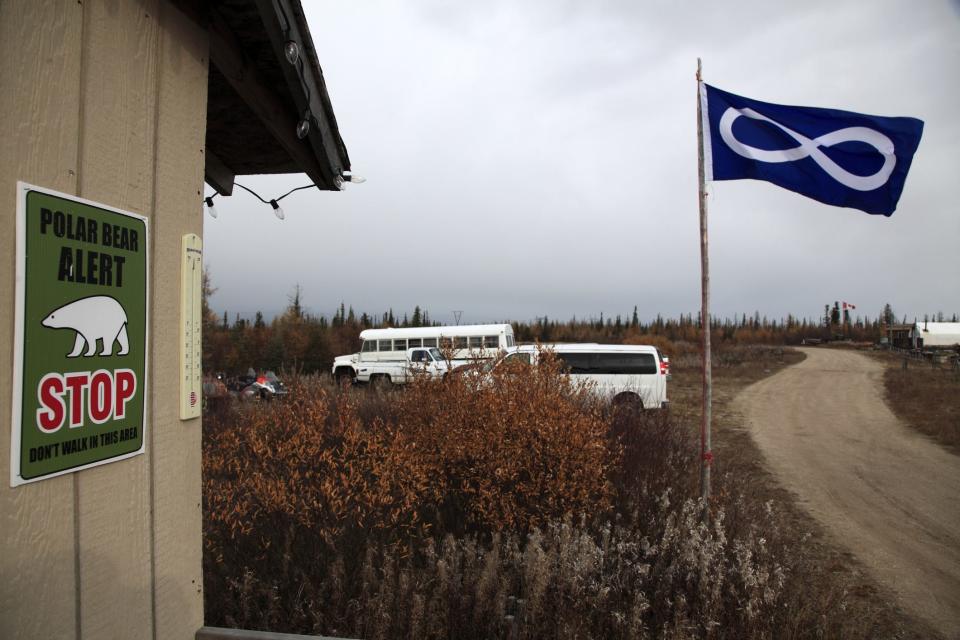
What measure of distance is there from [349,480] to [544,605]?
1.67m

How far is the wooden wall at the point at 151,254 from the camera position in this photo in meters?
1.30

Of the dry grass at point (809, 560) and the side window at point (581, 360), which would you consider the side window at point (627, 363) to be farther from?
the dry grass at point (809, 560)

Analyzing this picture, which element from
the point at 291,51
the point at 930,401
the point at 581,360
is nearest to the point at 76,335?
the point at 291,51

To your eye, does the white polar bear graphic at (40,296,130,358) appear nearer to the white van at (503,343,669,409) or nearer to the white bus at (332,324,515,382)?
the white van at (503,343,669,409)

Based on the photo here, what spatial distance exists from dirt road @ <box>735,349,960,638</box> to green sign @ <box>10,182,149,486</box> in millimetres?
5681

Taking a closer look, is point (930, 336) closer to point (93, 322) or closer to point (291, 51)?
point (291, 51)

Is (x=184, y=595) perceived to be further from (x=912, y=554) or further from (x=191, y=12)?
(x=912, y=554)

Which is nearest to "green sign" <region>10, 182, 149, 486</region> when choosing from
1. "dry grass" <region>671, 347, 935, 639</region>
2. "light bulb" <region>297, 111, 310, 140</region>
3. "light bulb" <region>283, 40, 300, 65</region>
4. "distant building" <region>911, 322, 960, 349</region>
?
"light bulb" <region>283, 40, 300, 65</region>

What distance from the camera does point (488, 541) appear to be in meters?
4.75

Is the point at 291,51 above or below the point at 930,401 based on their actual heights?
above

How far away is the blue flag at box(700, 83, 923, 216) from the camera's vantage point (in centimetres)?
540

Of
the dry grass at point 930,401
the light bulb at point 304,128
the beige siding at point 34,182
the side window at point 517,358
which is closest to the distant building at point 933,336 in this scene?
the dry grass at point 930,401

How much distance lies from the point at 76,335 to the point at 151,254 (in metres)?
0.39

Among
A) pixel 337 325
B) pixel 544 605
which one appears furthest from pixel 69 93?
pixel 337 325
